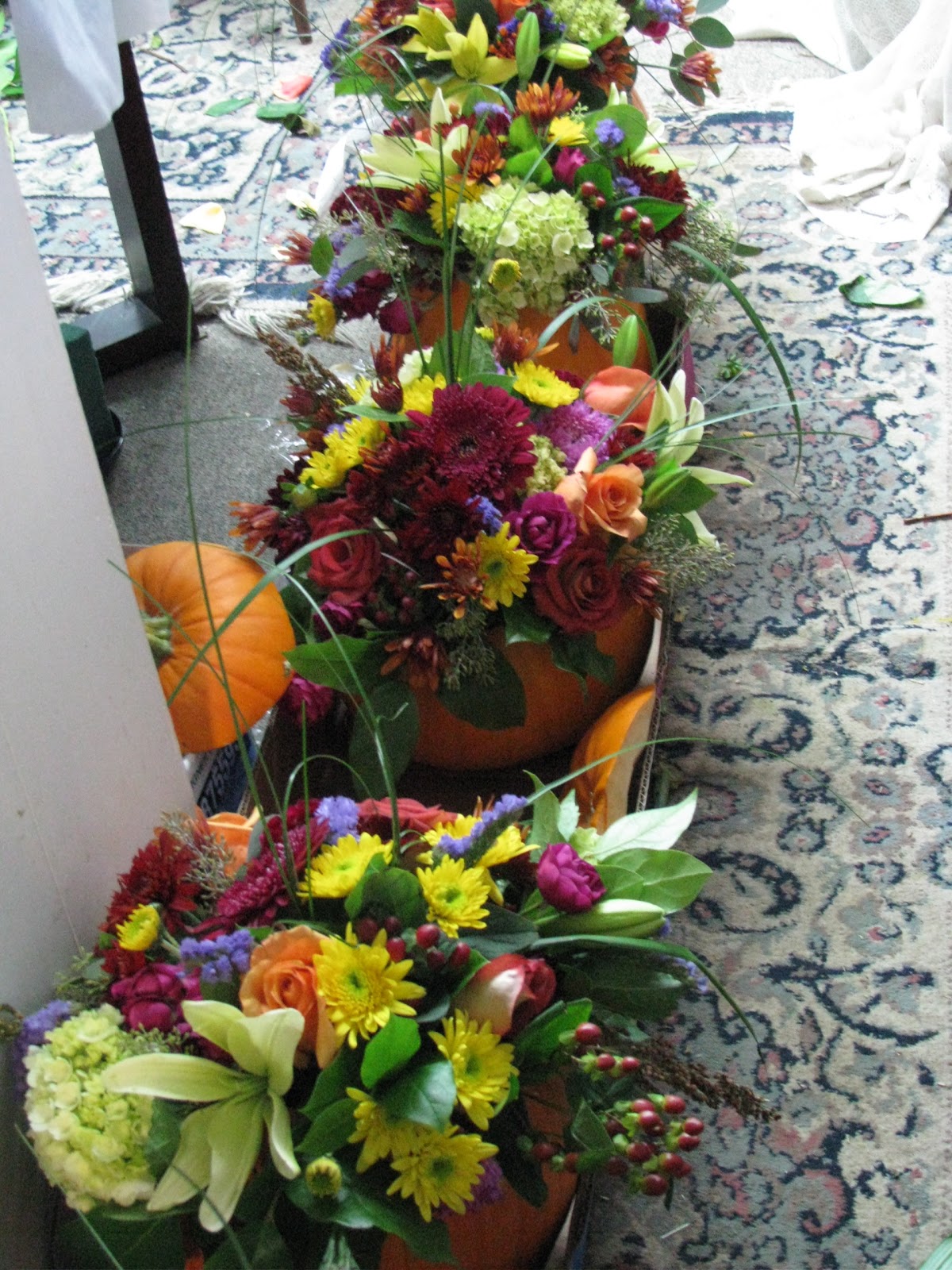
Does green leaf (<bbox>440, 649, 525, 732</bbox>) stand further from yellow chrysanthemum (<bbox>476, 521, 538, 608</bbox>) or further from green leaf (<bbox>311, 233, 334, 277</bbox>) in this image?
green leaf (<bbox>311, 233, 334, 277</bbox>)

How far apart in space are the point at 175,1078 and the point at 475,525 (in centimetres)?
48

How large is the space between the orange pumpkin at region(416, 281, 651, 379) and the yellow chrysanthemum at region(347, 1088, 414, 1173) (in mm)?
853

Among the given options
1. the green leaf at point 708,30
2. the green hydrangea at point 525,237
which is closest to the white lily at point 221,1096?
the green hydrangea at point 525,237

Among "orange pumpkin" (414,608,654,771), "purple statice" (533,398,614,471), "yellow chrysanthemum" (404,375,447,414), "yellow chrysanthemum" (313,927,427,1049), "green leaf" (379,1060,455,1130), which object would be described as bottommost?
"orange pumpkin" (414,608,654,771)

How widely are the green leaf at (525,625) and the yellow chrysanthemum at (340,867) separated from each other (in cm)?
28

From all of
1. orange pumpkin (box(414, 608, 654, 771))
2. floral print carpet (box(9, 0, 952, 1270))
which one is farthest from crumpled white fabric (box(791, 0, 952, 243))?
orange pumpkin (box(414, 608, 654, 771))

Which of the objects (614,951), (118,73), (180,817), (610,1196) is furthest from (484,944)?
(118,73)

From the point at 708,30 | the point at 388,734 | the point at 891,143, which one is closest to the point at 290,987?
the point at 388,734

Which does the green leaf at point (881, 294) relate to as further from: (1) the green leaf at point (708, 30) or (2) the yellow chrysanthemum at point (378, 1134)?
(2) the yellow chrysanthemum at point (378, 1134)

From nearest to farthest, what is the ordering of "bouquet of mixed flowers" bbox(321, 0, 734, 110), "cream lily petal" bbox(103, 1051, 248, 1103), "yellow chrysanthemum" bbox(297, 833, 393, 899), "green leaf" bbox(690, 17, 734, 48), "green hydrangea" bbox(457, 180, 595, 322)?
1. "cream lily petal" bbox(103, 1051, 248, 1103)
2. "yellow chrysanthemum" bbox(297, 833, 393, 899)
3. "green hydrangea" bbox(457, 180, 595, 322)
4. "bouquet of mixed flowers" bbox(321, 0, 734, 110)
5. "green leaf" bbox(690, 17, 734, 48)

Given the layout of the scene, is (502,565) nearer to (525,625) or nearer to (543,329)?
(525,625)

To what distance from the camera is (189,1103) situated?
654 mm

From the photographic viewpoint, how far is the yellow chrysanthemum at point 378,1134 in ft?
2.06

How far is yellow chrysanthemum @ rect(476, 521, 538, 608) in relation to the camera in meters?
0.92
